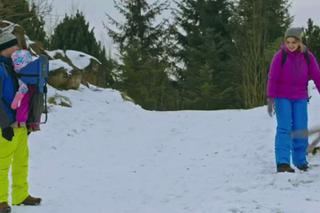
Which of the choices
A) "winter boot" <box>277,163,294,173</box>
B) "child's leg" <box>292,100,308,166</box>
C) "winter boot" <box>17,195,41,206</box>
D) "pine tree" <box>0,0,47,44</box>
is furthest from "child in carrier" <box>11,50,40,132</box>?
"pine tree" <box>0,0,47,44</box>

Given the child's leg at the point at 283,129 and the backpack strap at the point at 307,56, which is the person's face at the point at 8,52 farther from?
the backpack strap at the point at 307,56

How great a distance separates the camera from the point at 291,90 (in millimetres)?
6727

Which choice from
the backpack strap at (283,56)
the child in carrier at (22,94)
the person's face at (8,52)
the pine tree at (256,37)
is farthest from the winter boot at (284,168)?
the pine tree at (256,37)

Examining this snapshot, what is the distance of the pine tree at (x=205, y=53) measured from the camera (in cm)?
2698

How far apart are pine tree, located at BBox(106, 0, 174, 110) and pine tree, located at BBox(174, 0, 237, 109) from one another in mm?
1121

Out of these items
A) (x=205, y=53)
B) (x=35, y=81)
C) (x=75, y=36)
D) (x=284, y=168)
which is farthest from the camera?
(x=205, y=53)

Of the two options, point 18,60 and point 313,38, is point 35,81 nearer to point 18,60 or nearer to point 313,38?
point 18,60

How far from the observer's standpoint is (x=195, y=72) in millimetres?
28172

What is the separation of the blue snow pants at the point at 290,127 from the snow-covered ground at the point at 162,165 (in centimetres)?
28

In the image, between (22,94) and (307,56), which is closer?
(22,94)

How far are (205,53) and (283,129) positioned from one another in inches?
861

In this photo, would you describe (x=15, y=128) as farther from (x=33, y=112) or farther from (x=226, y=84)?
(x=226, y=84)

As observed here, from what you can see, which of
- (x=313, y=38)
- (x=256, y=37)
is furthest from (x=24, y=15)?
(x=256, y=37)

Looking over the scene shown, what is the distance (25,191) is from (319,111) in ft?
22.1
